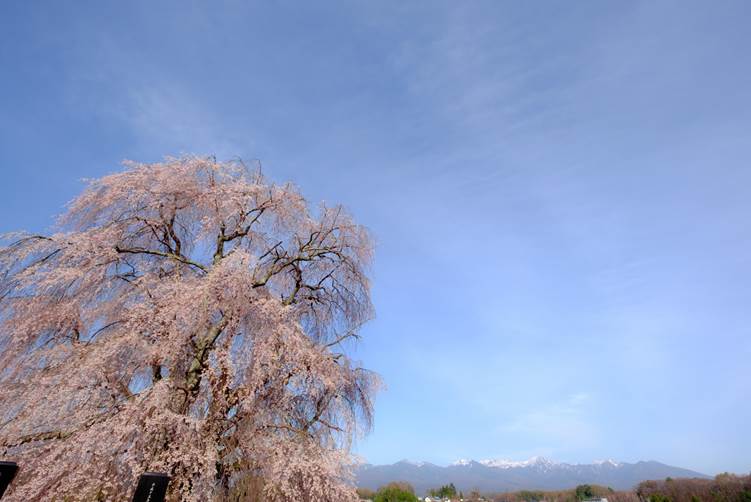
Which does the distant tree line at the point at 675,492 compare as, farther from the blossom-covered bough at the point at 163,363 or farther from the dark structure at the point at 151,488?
the dark structure at the point at 151,488

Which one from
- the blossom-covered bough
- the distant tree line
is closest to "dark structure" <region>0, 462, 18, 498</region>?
the blossom-covered bough

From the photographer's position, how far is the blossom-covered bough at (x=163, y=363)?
7098mm

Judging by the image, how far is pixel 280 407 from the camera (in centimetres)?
891

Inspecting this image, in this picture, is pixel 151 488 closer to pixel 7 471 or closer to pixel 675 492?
pixel 7 471

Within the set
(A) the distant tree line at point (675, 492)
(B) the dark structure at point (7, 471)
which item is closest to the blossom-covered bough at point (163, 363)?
(B) the dark structure at point (7, 471)

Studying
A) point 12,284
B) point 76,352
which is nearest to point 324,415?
→ point 76,352

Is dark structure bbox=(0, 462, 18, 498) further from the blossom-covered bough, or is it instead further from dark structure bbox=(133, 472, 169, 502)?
the blossom-covered bough

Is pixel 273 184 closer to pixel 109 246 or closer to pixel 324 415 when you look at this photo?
pixel 109 246

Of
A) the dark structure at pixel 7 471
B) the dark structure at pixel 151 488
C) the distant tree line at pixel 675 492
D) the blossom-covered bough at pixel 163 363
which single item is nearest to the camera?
the dark structure at pixel 7 471

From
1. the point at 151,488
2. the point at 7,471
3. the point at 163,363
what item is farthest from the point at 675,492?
the point at 7,471

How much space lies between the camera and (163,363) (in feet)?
27.8

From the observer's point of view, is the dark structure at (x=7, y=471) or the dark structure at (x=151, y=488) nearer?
the dark structure at (x=7, y=471)

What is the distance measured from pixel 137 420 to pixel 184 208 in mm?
5366

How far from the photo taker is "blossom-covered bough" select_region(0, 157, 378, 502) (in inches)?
279
